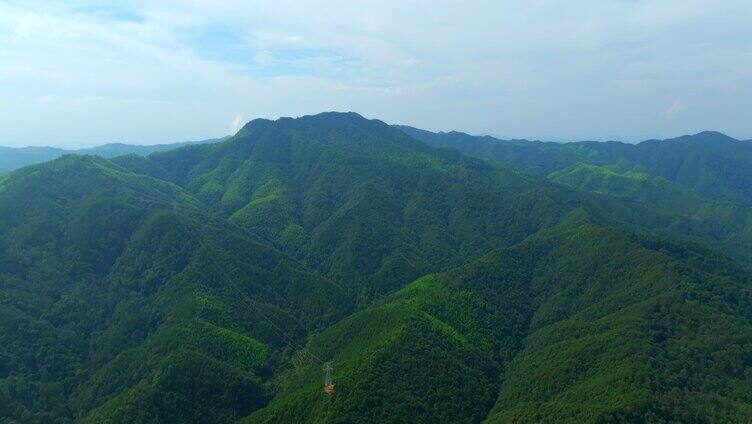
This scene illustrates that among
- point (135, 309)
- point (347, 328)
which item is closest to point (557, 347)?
point (347, 328)

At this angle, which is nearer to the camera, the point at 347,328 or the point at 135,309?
the point at 347,328

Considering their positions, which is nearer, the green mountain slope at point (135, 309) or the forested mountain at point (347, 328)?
the forested mountain at point (347, 328)

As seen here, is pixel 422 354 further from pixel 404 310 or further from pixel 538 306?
pixel 538 306

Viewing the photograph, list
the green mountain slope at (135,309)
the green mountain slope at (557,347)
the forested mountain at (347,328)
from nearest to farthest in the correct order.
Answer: the green mountain slope at (557,347)
the forested mountain at (347,328)
the green mountain slope at (135,309)

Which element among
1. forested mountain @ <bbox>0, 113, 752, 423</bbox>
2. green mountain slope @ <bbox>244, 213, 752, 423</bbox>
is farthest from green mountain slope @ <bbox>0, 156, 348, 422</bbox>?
green mountain slope @ <bbox>244, 213, 752, 423</bbox>

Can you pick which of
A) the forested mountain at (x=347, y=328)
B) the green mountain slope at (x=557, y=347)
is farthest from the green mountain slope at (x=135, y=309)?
the green mountain slope at (x=557, y=347)

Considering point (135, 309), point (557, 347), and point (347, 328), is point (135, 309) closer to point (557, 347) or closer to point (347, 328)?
point (347, 328)

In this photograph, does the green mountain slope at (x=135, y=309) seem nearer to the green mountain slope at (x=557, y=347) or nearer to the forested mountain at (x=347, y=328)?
the forested mountain at (x=347, y=328)
